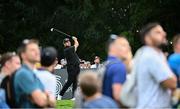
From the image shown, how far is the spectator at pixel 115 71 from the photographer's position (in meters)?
8.48

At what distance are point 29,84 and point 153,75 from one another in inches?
61.7

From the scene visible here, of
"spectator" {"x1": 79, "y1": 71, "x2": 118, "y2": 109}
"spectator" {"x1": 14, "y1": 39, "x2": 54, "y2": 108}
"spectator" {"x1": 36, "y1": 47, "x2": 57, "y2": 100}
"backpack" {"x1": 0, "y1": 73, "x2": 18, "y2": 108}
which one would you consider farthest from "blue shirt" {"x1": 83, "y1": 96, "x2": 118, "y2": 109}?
"spectator" {"x1": 36, "y1": 47, "x2": 57, "y2": 100}

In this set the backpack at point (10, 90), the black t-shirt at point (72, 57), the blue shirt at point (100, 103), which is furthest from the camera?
the black t-shirt at point (72, 57)

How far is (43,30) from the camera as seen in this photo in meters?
41.2

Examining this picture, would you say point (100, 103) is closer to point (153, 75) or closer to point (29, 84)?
point (153, 75)

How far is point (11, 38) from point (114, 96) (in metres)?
32.0

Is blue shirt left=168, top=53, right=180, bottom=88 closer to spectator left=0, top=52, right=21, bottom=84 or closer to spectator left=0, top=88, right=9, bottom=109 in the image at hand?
spectator left=0, top=52, right=21, bottom=84

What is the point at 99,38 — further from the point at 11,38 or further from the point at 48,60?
the point at 48,60

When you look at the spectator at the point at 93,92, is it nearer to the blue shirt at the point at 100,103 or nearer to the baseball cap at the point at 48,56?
the blue shirt at the point at 100,103

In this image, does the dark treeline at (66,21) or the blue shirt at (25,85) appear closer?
the blue shirt at (25,85)

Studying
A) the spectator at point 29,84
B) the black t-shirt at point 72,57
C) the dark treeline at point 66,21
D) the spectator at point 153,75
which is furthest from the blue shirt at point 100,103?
the dark treeline at point 66,21

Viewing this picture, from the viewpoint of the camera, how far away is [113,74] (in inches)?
336

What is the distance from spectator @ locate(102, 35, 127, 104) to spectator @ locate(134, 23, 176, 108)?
285mm

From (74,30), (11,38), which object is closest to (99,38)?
(74,30)
